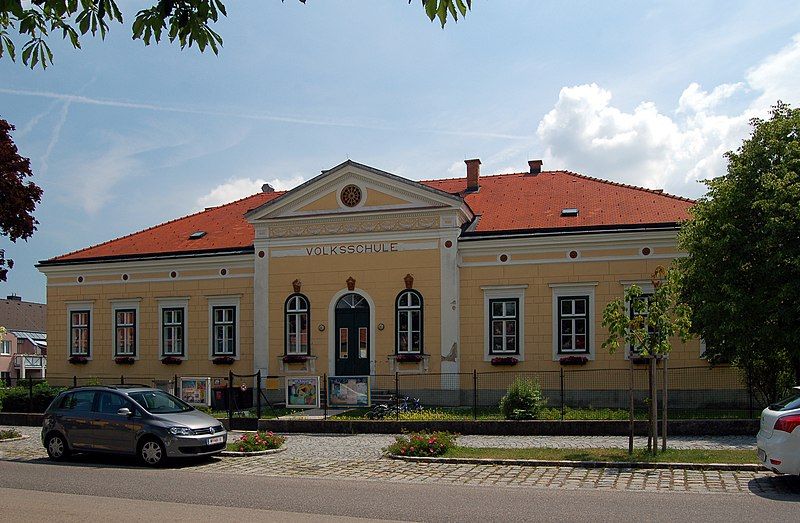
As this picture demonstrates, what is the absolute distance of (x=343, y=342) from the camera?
89.7 ft

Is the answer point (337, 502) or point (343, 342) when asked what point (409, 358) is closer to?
point (343, 342)

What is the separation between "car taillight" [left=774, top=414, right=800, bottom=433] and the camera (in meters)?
11.6

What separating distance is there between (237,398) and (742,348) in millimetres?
14505

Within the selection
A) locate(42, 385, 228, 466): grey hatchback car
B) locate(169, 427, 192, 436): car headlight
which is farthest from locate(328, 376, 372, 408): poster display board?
locate(169, 427, 192, 436): car headlight

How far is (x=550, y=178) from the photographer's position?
30.5 meters

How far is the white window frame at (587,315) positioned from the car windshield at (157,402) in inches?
482

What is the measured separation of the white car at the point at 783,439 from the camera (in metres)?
11.5

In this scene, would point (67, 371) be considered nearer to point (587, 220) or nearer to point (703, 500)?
point (587, 220)

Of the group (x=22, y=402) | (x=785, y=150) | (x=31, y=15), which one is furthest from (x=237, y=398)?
(x=31, y=15)

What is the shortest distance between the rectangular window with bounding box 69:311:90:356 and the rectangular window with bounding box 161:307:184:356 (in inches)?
133

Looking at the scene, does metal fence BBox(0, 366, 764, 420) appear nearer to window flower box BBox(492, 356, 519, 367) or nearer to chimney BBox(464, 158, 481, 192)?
window flower box BBox(492, 356, 519, 367)

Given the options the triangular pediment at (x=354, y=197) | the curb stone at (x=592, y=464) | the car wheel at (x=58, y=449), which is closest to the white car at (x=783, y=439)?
the curb stone at (x=592, y=464)

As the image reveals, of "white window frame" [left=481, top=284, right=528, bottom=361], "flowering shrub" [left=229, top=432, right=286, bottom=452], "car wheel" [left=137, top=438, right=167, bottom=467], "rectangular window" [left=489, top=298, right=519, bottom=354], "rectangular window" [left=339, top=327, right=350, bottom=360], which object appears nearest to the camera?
"car wheel" [left=137, top=438, right=167, bottom=467]

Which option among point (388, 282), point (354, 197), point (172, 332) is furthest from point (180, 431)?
point (172, 332)
